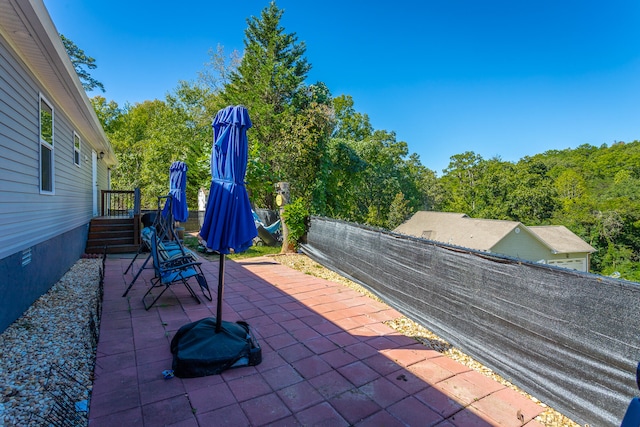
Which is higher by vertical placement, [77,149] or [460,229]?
[77,149]

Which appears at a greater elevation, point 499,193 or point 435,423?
point 499,193

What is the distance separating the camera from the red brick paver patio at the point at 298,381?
78.7 inches

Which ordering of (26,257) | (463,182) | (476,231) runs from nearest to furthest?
(26,257)
(476,231)
(463,182)

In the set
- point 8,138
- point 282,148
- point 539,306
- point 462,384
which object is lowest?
point 462,384

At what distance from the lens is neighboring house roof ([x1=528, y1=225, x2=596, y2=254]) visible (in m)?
23.0

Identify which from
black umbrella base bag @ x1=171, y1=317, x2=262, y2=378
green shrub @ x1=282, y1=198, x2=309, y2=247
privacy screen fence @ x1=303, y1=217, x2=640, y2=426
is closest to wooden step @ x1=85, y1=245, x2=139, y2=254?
green shrub @ x1=282, y1=198, x2=309, y2=247

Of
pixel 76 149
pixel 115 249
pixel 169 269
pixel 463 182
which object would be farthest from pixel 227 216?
pixel 463 182

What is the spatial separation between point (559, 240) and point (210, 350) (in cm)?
2908

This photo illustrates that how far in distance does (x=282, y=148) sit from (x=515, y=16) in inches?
555

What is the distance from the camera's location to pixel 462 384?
2.50m

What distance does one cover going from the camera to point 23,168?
11.8 feet

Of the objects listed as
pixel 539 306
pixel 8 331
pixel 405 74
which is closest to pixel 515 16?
pixel 405 74

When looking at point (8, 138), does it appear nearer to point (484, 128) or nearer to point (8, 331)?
point (8, 331)

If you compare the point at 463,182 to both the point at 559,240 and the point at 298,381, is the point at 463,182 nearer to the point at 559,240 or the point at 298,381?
the point at 559,240
